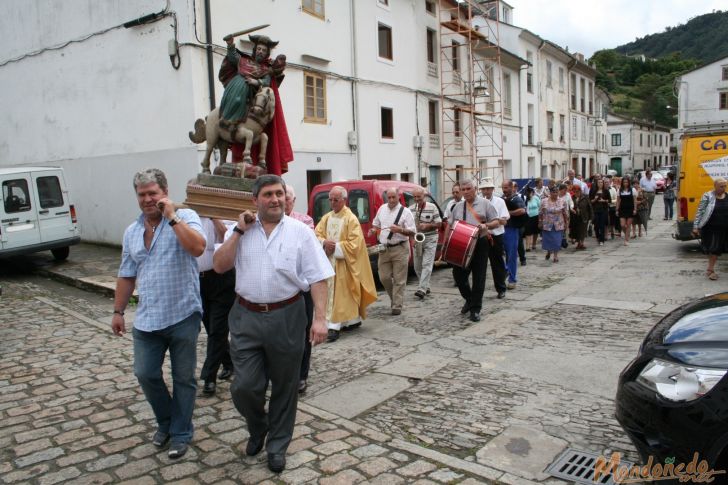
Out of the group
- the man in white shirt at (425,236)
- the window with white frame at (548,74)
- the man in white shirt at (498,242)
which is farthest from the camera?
the window with white frame at (548,74)

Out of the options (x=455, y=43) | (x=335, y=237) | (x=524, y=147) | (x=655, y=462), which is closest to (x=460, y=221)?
(x=335, y=237)

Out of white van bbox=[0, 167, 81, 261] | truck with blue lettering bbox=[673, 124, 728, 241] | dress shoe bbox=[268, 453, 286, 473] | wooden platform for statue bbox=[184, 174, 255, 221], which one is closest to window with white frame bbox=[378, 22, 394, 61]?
truck with blue lettering bbox=[673, 124, 728, 241]

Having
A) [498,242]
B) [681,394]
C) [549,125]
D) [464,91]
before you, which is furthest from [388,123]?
[549,125]

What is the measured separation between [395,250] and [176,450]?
482cm

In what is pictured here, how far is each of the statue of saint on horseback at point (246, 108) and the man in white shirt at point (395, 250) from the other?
3.17 metres

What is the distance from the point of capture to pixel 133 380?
5797mm

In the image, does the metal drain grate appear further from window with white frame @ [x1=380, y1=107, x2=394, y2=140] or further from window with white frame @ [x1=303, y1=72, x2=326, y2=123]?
window with white frame @ [x1=380, y1=107, x2=394, y2=140]

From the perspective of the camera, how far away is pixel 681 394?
10.1 ft

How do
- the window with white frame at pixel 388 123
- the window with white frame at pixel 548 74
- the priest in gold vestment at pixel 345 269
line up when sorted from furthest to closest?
the window with white frame at pixel 548 74 → the window with white frame at pixel 388 123 → the priest in gold vestment at pixel 345 269

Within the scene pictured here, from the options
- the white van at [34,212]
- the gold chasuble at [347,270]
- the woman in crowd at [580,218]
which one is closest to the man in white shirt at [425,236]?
the gold chasuble at [347,270]

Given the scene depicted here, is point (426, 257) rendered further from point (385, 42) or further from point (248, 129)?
point (385, 42)

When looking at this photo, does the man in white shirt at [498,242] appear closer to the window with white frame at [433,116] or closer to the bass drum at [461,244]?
the bass drum at [461,244]

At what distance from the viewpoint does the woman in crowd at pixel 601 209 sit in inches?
609

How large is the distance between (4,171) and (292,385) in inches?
409
